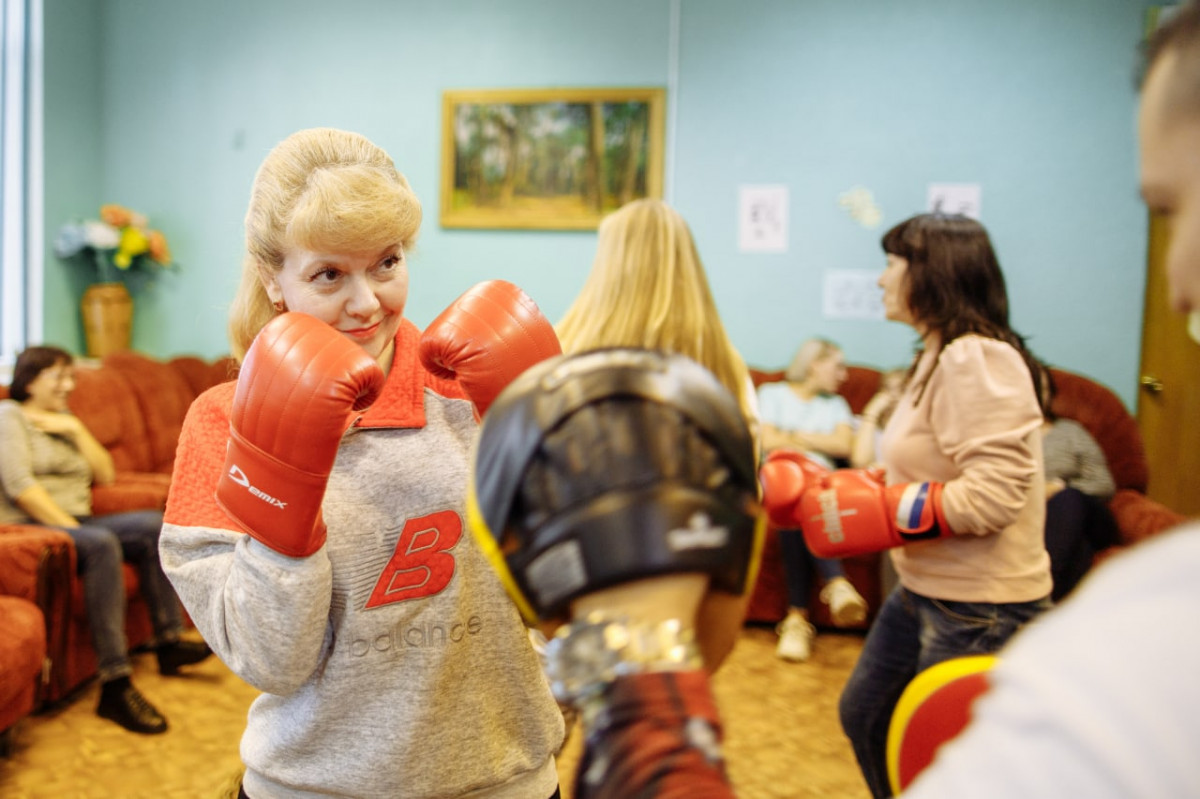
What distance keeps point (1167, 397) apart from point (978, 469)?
2896 millimetres

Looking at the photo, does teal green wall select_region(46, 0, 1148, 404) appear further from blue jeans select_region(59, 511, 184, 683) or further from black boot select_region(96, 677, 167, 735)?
black boot select_region(96, 677, 167, 735)

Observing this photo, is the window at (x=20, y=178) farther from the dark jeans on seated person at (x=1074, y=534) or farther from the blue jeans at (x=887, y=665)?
the dark jeans on seated person at (x=1074, y=534)

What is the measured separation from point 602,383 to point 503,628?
0.51 metres

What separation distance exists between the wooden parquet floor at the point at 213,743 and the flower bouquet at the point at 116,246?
2.42 meters

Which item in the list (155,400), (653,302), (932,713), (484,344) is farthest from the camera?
(155,400)

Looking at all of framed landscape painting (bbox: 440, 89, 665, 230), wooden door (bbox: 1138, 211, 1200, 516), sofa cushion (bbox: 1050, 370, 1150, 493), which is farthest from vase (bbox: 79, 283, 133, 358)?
wooden door (bbox: 1138, 211, 1200, 516)

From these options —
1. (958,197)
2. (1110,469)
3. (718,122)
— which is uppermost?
(718,122)

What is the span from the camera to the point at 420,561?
859 millimetres

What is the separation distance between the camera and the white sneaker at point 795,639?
3162mm

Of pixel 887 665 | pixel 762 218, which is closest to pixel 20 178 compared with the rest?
pixel 762 218

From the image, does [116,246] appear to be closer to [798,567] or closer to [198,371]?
[198,371]

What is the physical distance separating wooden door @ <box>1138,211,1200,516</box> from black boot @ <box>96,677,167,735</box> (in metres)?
3.96

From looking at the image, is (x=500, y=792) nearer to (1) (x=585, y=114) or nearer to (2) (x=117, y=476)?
(2) (x=117, y=476)

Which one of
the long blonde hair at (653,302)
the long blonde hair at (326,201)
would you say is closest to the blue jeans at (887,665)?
the long blonde hair at (653,302)
